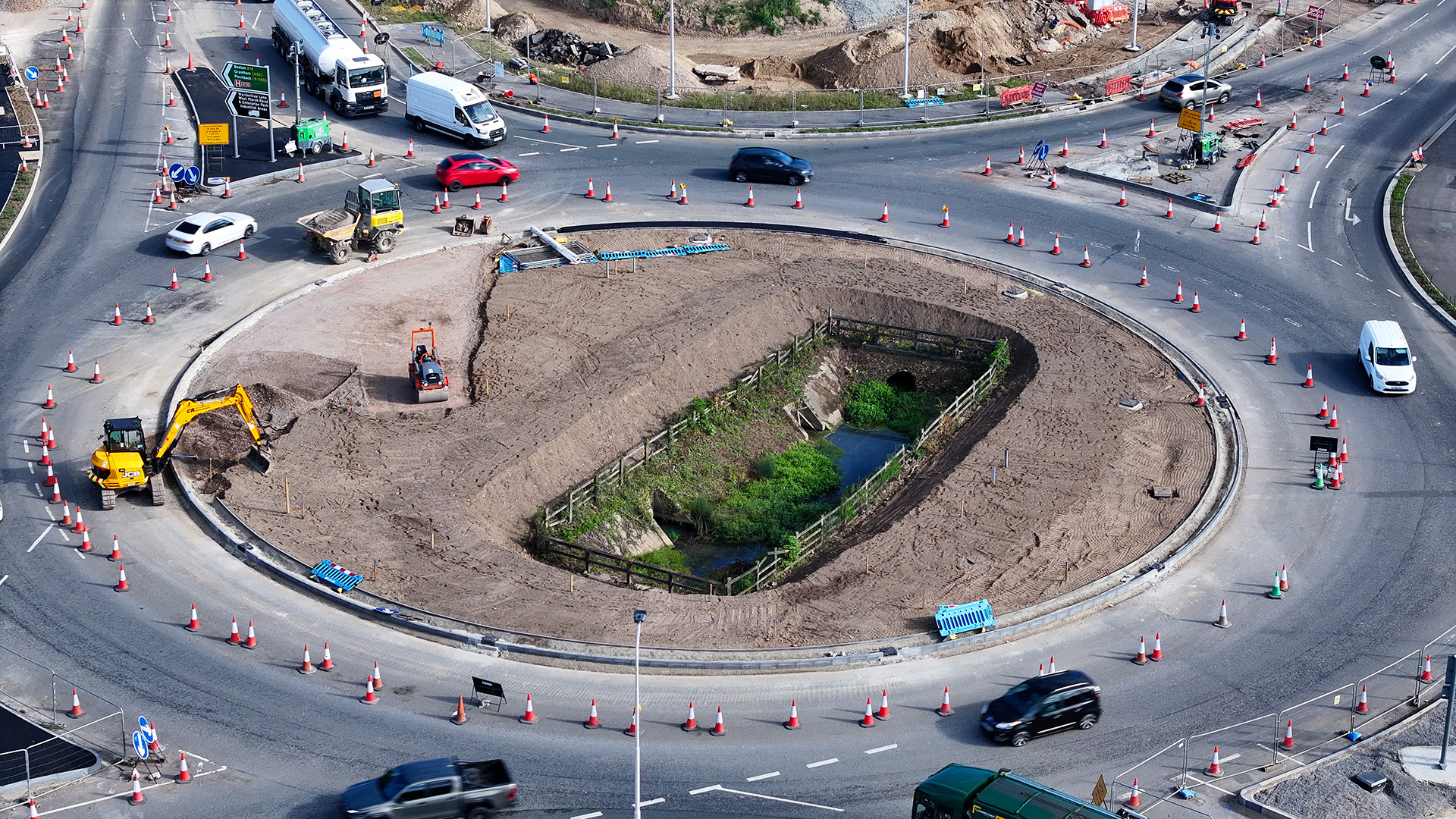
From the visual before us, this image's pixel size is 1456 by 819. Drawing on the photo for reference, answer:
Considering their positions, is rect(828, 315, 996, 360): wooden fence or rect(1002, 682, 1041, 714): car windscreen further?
rect(828, 315, 996, 360): wooden fence

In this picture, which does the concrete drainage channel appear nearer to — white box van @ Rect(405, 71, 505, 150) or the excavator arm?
the excavator arm

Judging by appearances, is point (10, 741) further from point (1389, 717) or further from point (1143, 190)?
point (1143, 190)

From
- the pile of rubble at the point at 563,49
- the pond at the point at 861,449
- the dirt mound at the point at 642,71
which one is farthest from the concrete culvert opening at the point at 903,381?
the pile of rubble at the point at 563,49

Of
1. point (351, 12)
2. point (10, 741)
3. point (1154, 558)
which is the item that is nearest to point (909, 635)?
point (1154, 558)

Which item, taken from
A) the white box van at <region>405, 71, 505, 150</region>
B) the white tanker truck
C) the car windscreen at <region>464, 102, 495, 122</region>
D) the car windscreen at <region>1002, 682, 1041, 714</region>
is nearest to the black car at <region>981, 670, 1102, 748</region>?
the car windscreen at <region>1002, 682, 1041, 714</region>

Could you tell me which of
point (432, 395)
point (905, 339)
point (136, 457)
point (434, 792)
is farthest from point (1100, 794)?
point (136, 457)
